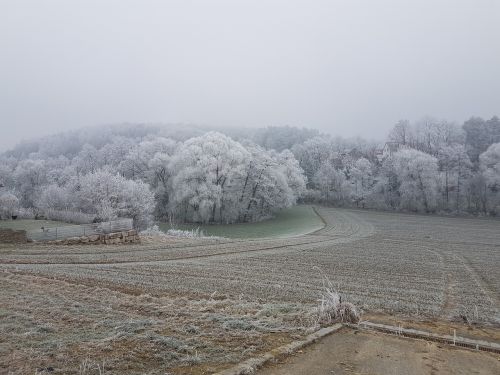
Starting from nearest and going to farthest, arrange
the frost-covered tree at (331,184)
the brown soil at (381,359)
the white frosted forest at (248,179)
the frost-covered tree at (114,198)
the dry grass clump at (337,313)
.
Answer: the brown soil at (381,359), the dry grass clump at (337,313), the frost-covered tree at (114,198), the white frosted forest at (248,179), the frost-covered tree at (331,184)

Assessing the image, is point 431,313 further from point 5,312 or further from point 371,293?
point 5,312

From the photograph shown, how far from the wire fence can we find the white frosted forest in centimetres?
662

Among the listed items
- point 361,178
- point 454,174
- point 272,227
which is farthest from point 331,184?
point 272,227

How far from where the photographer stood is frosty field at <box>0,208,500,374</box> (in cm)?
889

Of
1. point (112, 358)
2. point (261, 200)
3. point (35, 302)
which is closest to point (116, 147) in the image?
point (261, 200)

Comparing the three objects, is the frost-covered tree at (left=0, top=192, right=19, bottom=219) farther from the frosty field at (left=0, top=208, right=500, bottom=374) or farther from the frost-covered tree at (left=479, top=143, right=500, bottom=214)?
the frost-covered tree at (left=479, top=143, right=500, bottom=214)

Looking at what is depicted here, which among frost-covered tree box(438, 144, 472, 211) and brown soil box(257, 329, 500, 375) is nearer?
brown soil box(257, 329, 500, 375)

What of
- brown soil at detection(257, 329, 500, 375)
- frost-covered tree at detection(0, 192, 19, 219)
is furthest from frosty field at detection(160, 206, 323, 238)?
brown soil at detection(257, 329, 500, 375)

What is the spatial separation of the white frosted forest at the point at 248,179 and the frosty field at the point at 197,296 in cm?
1816

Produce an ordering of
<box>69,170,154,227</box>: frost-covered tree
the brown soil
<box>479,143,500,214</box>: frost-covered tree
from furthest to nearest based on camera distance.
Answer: <box>479,143,500,214</box>: frost-covered tree, <box>69,170,154,227</box>: frost-covered tree, the brown soil

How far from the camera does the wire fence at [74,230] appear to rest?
31016mm

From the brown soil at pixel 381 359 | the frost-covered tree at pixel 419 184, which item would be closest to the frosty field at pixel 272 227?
the frost-covered tree at pixel 419 184

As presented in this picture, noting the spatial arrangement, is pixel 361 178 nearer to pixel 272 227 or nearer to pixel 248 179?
pixel 248 179

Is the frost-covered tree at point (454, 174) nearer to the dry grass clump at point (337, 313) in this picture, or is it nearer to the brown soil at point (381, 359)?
the dry grass clump at point (337, 313)
